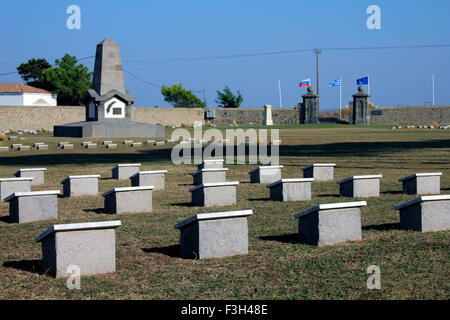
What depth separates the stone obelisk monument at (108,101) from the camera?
108 feet

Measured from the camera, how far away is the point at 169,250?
22.1 ft

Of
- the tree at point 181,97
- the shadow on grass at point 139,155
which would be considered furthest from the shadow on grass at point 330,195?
the tree at point 181,97

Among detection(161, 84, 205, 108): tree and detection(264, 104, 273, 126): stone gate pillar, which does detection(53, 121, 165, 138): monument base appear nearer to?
A: detection(264, 104, 273, 126): stone gate pillar

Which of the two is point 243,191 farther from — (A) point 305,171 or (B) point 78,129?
(B) point 78,129

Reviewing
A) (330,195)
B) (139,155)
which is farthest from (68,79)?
(330,195)

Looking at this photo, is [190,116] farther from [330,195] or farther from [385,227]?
[385,227]

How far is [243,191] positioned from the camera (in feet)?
39.2

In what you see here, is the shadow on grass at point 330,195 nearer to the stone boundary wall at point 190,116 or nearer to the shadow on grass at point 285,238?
the shadow on grass at point 285,238

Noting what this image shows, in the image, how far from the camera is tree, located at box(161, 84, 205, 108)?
95.2m

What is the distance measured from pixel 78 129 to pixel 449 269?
96.5 feet

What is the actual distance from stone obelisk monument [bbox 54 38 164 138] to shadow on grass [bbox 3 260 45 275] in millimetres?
26905
